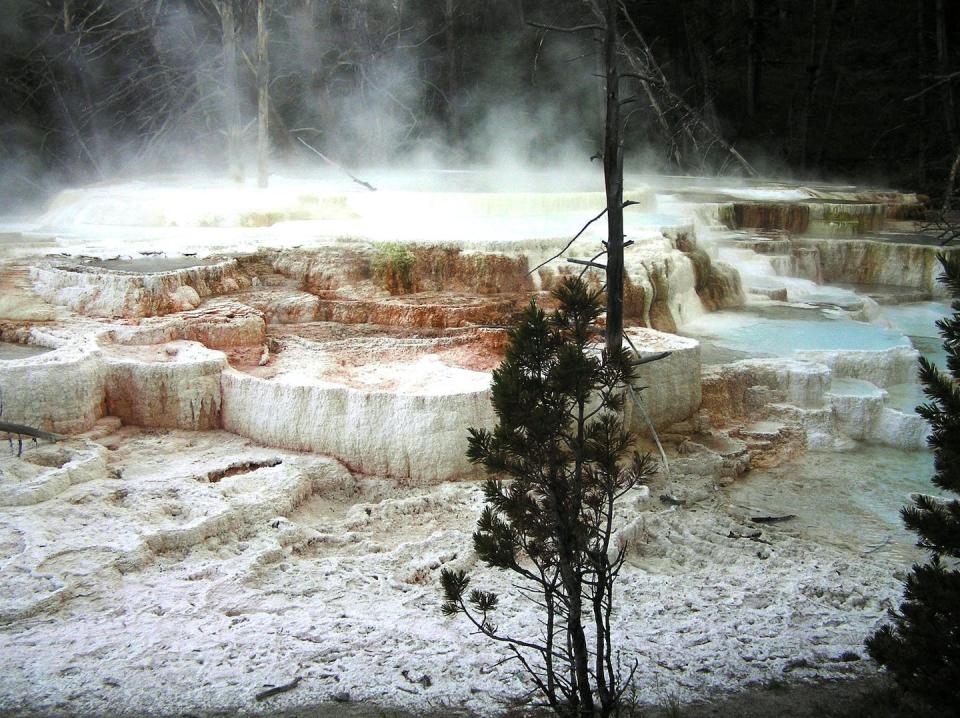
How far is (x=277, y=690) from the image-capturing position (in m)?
3.53

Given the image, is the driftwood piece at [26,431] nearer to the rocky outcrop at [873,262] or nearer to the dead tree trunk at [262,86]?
the dead tree trunk at [262,86]

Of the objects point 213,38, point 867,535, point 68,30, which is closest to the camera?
point 867,535

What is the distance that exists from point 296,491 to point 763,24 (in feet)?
54.9

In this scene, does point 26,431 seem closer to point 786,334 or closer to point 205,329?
point 205,329

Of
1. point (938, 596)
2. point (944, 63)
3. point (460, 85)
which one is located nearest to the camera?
point (938, 596)

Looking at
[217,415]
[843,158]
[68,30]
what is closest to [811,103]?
[843,158]

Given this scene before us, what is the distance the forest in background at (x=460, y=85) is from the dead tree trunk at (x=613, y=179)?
28.3 ft

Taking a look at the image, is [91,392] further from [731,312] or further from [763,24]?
[763,24]

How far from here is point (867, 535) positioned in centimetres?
526

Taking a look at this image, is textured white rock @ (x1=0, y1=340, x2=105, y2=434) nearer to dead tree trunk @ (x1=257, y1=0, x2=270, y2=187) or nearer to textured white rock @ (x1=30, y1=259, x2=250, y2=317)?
textured white rock @ (x1=30, y1=259, x2=250, y2=317)

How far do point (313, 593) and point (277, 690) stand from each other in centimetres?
84

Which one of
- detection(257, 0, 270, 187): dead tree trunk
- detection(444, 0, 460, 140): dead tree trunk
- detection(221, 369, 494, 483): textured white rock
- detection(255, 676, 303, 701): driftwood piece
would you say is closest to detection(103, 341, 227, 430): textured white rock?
detection(221, 369, 494, 483): textured white rock

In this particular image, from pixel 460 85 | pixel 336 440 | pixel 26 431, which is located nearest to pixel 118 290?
pixel 26 431

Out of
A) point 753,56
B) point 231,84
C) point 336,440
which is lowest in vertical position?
point 336,440
